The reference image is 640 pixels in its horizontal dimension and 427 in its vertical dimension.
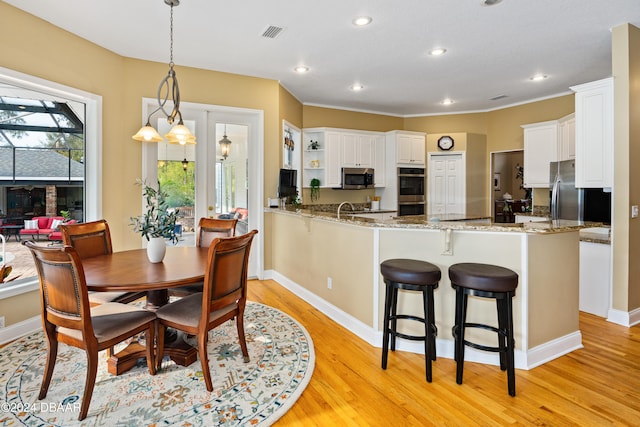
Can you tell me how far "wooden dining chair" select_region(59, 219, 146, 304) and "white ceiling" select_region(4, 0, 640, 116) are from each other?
6.28 ft

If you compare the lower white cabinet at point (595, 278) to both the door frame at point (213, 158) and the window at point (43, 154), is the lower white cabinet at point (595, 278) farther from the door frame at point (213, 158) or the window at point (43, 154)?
the window at point (43, 154)

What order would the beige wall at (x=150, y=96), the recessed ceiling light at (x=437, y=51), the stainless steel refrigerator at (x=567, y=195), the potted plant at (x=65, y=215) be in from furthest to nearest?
1. the stainless steel refrigerator at (x=567, y=195)
2. the recessed ceiling light at (x=437, y=51)
3. the potted plant at (x=65, y=215)
4. the beige wall at (x=150, y=96)

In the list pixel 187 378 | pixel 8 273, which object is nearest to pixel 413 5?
pixel 187 378

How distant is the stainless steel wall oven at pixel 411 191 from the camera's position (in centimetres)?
677

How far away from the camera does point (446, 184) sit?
6.92m

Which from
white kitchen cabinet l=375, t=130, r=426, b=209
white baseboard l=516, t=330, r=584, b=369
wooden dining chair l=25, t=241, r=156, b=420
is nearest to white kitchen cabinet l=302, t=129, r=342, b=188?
white kitchen cabinet l=375, t=130, r=426, b=209

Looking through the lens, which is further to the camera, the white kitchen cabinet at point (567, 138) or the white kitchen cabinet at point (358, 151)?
the white kitchen cabinet at point (358, 151)

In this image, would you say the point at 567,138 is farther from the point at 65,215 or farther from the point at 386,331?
the point at 65,215

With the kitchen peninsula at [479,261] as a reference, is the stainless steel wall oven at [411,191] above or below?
above

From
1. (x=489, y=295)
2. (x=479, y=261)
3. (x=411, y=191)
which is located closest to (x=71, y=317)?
(x=489, y=295)

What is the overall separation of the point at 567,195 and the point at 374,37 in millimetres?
3019

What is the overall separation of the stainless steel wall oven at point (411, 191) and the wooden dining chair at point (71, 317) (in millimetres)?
5391

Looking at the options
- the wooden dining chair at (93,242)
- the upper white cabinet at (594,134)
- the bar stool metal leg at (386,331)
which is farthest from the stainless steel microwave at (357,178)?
the wooden dining chair at (93,242)

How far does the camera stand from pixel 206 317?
2211mm
